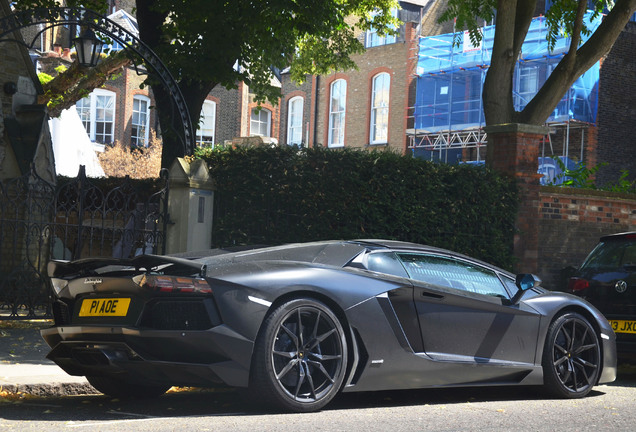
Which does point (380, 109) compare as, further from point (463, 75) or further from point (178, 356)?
point (178, 356)

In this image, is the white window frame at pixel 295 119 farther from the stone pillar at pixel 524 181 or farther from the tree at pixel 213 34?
the stone pillar at pixel 524 181

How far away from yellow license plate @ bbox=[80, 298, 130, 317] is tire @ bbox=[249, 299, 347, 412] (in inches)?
36.9

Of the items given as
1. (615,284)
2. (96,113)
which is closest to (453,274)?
(615,284)

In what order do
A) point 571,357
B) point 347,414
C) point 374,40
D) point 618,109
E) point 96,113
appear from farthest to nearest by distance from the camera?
point 374,40 < point 96,113 < point 618,109 < point 571,357 < point 347,414

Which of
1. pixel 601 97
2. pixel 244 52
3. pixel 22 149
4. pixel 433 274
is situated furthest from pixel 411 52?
pixel 433 274

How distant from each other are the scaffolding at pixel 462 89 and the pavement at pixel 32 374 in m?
25.1

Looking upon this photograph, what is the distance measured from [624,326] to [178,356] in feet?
17.8

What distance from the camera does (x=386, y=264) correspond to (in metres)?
6.80

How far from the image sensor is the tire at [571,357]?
7461mm

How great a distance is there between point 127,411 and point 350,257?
2.00 meters

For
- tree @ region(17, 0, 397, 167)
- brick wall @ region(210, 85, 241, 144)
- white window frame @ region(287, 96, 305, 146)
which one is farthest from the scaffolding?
tree @ region(17, 0, 397, 167)

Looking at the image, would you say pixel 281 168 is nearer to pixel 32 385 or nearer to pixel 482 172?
pixel 482 172

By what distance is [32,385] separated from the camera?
267 inches

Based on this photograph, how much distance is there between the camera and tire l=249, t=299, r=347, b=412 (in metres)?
5.80
